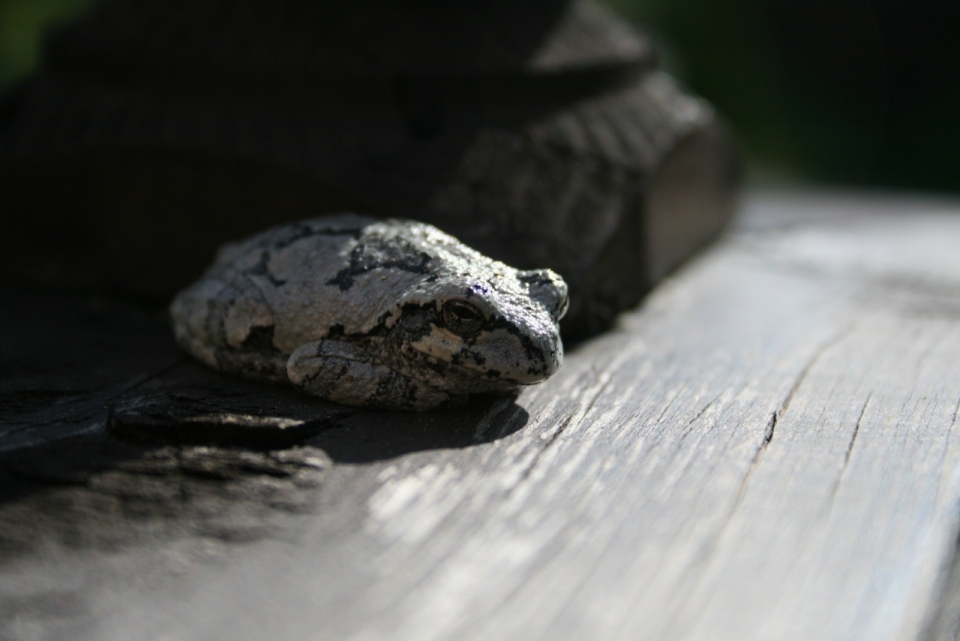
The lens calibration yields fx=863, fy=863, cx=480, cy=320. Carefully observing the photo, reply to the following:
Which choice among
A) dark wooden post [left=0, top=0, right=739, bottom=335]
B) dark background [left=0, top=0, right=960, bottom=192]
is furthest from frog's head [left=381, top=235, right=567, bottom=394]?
dark background [left=0, top=0, right=960, bottom=192]

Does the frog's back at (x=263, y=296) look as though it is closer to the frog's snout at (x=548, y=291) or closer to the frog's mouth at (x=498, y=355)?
the frog's mouth at (x=498, y=355)

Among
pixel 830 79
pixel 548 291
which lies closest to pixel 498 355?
pixel 548 291

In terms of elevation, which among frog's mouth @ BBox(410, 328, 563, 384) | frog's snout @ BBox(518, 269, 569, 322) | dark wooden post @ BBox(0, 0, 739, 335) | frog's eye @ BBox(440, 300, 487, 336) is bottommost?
frog's mouth @ BBox(410, 328, 563, 384)

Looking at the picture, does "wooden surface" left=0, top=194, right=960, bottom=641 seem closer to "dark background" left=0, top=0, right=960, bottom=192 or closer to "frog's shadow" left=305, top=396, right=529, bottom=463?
"frog's shadow" left=305, top=396, right=529, bottom=463

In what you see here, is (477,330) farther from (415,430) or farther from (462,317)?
(415,430)

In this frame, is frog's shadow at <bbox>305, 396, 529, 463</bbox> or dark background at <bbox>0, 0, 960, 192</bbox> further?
dark background at <bbox>0, 0, 960, 192</bbox>

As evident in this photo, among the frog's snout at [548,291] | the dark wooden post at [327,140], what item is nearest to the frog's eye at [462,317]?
the frog's snout at [548,291]
